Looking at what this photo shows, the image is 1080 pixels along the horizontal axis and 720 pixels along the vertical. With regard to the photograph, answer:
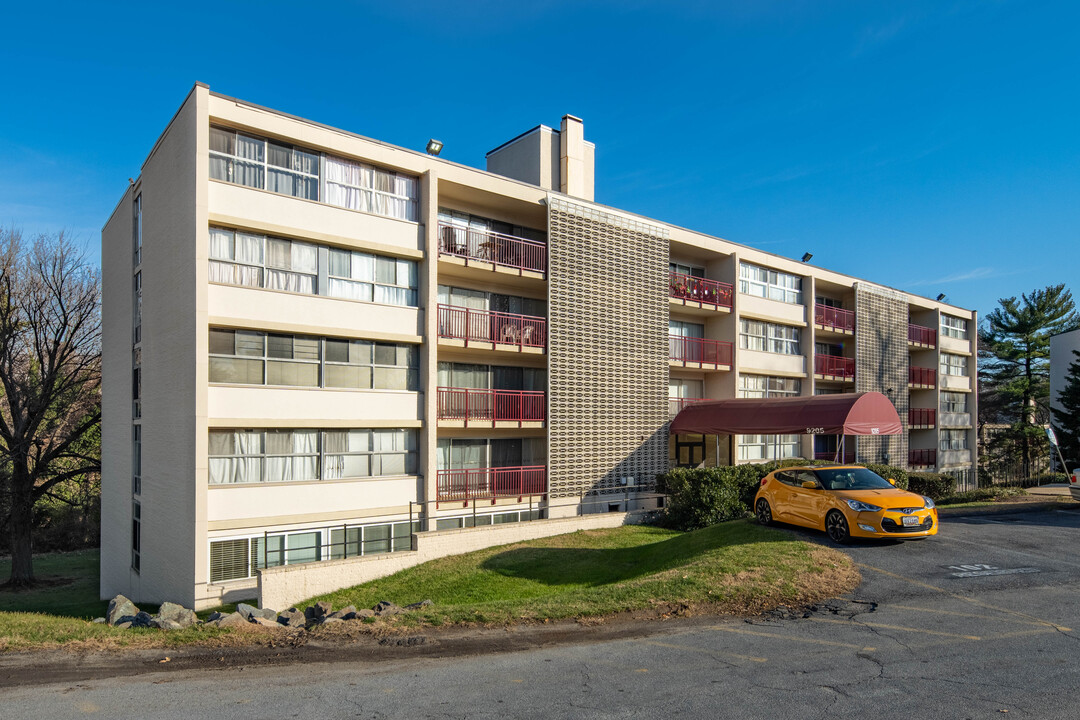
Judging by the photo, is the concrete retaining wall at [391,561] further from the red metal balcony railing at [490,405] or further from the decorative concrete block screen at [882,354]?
the decorative concrete block screen at [882,354]

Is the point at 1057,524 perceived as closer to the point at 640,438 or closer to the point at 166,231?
the point at 640,438

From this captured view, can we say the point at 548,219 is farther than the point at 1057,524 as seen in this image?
Yes

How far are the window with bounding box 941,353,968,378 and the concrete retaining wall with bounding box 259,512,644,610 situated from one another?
32175 millimetres

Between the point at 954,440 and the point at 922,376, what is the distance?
6497 mm

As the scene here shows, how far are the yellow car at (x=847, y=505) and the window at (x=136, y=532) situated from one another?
1716 centimetres

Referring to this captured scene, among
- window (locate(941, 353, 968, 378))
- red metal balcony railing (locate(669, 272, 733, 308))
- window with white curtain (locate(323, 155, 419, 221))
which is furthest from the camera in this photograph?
window (locate(941, 353, 968, 378))

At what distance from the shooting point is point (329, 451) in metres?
17.5

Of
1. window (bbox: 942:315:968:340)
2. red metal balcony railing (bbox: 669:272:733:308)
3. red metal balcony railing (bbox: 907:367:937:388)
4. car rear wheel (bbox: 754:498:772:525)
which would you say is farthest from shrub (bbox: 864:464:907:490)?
window (bbox: 942:315:968:340)

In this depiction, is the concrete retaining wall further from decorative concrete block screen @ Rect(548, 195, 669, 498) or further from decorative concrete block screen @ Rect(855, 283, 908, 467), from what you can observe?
decorative concrete block screen @ Rect(855, 283, 908, 467)

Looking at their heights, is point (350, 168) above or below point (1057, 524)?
above

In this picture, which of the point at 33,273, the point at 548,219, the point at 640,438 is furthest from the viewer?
the point at 33,273

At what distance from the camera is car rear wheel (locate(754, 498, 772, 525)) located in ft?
52.3

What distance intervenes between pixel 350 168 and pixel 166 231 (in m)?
5.05

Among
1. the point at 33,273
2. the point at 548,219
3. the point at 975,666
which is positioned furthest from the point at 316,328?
the point at 33,273
